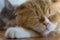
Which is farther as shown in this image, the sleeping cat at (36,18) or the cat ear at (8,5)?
the cat ear at (8,5)

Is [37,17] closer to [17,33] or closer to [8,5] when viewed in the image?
[17,33]

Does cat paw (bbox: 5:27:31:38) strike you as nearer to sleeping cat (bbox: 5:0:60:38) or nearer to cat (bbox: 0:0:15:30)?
sleeping cat (bbox: 5:0:60:38)

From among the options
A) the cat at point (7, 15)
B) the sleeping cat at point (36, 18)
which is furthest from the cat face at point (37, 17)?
the cat at point (7, 15)

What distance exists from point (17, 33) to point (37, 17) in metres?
0.15

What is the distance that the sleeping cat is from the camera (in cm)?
88

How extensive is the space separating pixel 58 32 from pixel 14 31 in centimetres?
26

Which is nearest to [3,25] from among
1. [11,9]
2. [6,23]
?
[6,23]

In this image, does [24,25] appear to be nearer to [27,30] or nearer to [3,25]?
[27,30]

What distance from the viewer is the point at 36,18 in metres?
0.90

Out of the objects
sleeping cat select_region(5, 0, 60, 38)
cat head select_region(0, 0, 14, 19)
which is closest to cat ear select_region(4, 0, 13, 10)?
cat head select_region(0, 0, 14, 19)

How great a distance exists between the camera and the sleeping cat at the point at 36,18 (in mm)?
879

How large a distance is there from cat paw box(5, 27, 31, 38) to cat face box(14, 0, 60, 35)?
0.04 m

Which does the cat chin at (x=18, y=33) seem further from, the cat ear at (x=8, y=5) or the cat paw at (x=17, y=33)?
the cat ear at (x=8, y=5)

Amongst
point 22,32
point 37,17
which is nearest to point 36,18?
point 37,17
